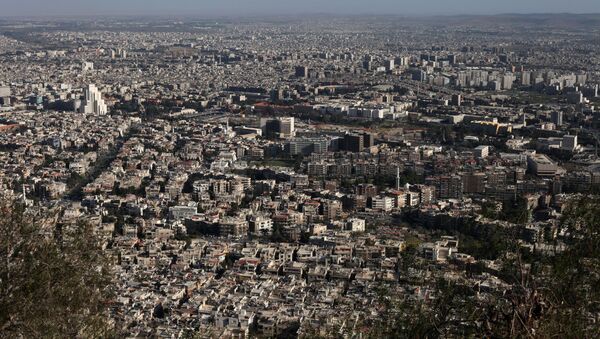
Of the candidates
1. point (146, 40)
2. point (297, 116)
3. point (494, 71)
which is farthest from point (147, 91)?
point (146, 40)

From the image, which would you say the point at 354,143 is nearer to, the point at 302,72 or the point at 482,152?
the point at 482,152

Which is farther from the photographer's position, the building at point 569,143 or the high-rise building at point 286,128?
the high-rise building at point 286,128

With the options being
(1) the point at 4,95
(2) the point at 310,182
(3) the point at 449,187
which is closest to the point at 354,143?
(2) the point at 310,182

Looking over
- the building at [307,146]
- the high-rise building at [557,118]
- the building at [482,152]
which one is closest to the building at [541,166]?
the building at [482,152]

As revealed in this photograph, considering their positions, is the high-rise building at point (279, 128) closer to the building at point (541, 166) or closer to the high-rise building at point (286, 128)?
the high-rise building at point (286, 128)

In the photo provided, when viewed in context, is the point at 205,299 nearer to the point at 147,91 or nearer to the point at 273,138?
the point at 273,138
